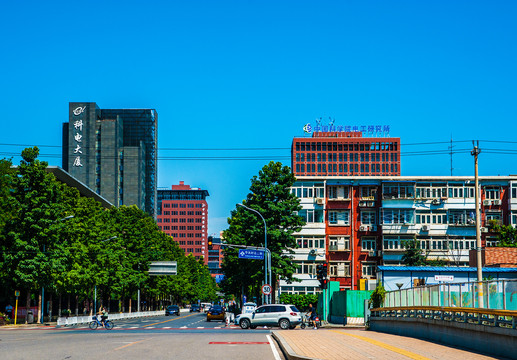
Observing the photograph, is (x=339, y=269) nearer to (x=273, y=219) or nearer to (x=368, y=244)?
(x=368, y=244)

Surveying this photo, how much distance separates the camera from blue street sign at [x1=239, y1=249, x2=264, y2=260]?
56.7 meters

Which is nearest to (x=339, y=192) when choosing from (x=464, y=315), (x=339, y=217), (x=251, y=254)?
(x=339, y=217)

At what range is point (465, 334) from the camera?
20.5 meters

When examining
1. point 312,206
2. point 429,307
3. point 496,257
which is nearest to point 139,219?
point 312,206

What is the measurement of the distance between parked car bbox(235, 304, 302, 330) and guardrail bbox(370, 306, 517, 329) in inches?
469

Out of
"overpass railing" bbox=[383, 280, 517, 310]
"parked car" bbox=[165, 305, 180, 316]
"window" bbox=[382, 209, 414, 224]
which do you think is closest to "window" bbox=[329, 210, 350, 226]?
"window" bbox=[382, 209, 414, 224]

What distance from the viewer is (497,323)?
17609 mm

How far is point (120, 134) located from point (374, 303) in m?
156

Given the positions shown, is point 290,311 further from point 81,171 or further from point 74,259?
point 81,171

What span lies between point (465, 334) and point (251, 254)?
123 ft

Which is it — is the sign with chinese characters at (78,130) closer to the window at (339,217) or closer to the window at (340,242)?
the window at (339,217)

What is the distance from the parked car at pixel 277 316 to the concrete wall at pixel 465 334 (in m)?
12.8

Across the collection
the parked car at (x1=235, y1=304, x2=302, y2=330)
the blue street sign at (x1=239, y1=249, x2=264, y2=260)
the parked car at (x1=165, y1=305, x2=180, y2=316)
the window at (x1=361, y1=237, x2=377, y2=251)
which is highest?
the window at (x1=361, y1=237, x2=377, y2=251)

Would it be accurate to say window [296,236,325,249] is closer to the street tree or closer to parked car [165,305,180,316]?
the street tree
